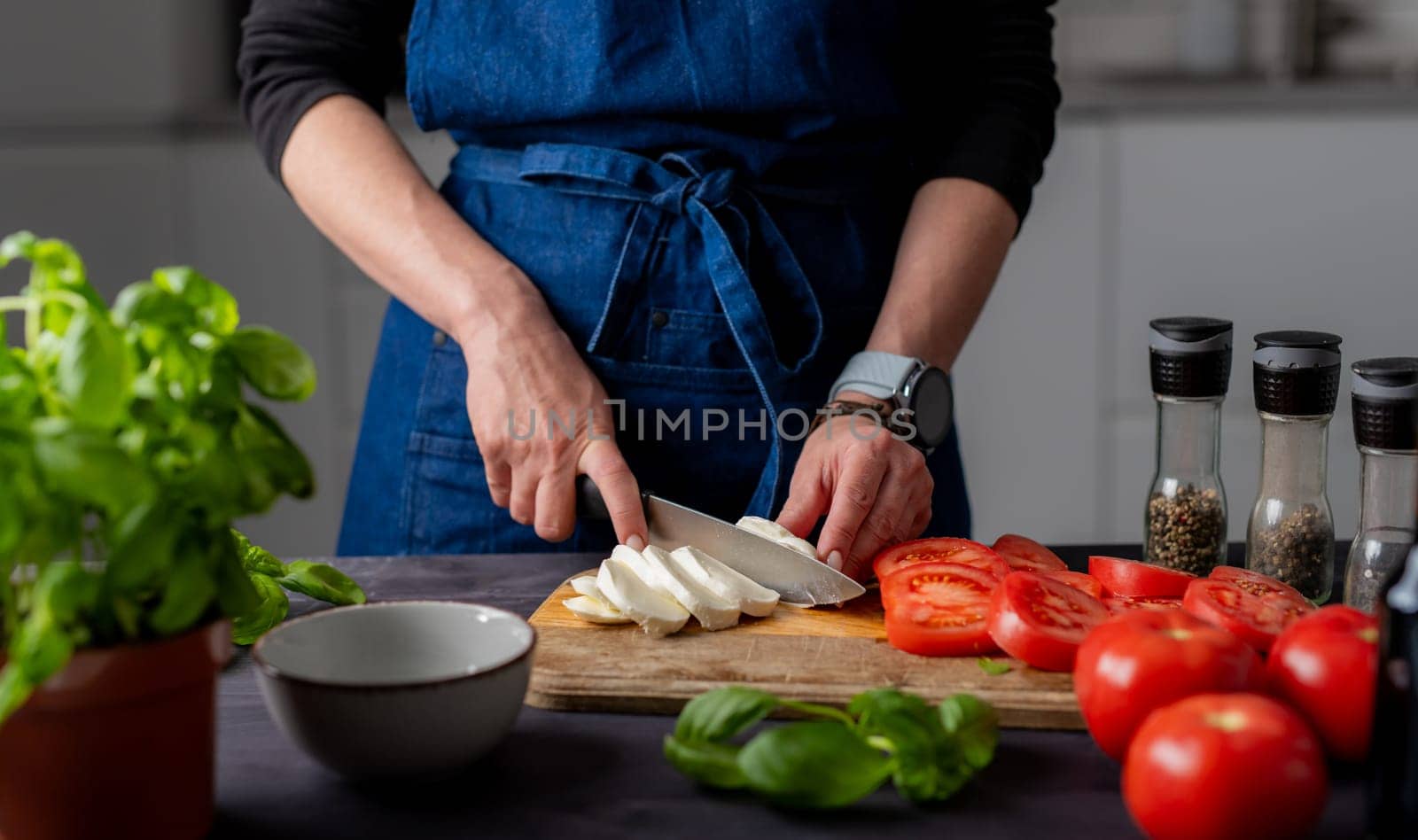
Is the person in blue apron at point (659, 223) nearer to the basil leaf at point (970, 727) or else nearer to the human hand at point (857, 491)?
the human hand at point (857, 491)

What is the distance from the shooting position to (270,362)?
64 cm

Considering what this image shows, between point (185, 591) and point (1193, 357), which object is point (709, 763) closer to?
point (185, 591)

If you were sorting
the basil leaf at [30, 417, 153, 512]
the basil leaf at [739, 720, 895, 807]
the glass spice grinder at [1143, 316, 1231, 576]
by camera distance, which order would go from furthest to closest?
the glass spice grinder at [1143, 316, 1231, 576]
the basil leaf at [739, 720, 895, 807]
the basil leaf at [30, 417, 153, 512]

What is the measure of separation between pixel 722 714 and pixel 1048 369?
204 cm

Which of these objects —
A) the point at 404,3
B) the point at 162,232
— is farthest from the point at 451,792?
the point at 162,232

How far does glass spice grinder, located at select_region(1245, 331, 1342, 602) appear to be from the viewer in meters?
1.00

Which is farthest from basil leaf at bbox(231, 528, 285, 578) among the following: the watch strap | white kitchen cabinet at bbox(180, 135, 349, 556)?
white kitchen cabinet at bbox(180, 135, 349, 556)

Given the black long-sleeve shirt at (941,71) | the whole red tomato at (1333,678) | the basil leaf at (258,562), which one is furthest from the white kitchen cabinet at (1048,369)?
the whole red tomato at (1333,678)

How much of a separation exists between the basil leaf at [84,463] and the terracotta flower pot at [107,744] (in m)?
0.09

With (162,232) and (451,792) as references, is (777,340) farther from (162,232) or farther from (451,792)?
(162,232)

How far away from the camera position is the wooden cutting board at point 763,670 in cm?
86

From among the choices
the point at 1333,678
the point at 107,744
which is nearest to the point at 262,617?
the point at 107,744

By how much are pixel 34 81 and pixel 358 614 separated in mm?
2377

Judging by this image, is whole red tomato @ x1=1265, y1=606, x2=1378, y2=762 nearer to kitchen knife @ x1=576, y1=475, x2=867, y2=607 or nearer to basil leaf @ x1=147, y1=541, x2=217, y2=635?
kitchen knife @ x1=576, y1=475, x2=867, y2=607
